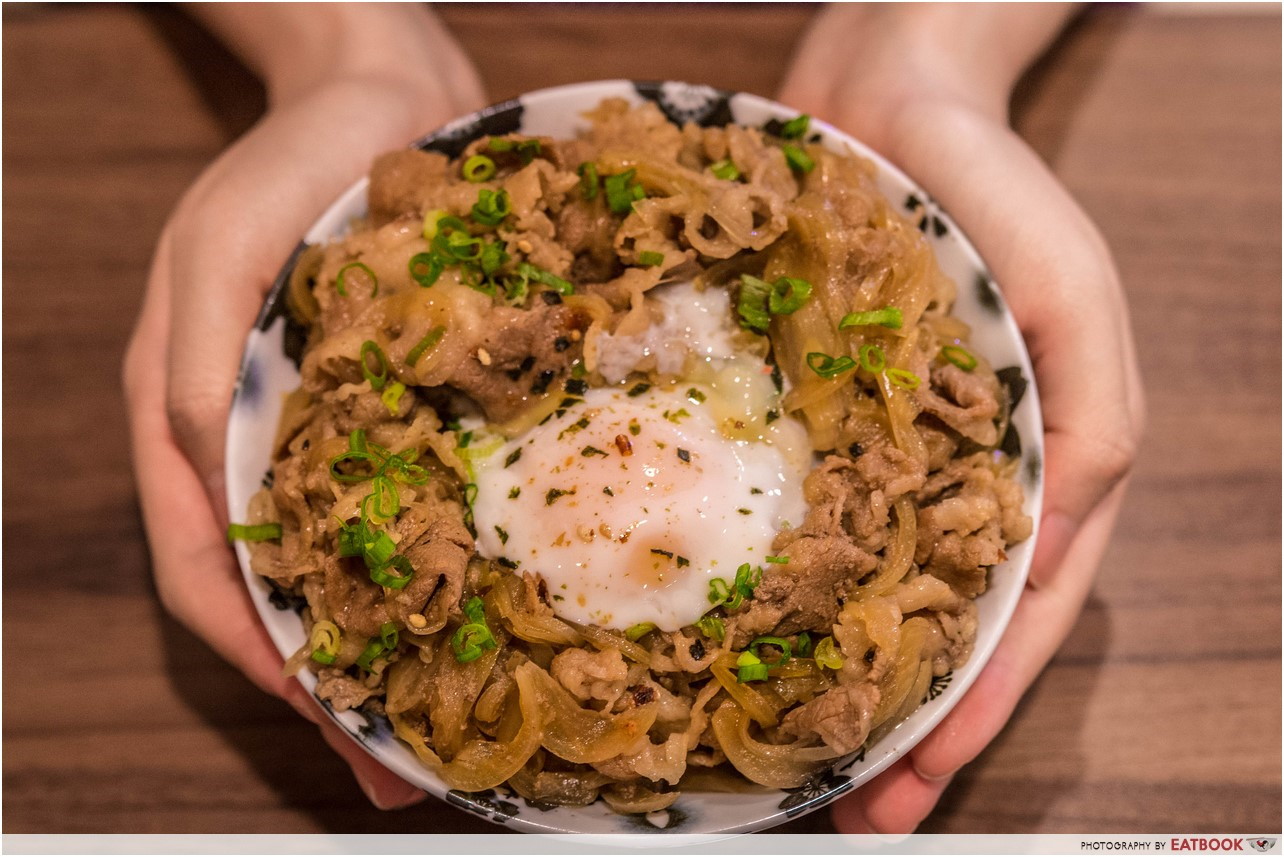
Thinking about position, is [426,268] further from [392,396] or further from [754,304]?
[754,304]

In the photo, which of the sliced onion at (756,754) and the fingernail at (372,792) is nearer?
the sliced onion at (756,754)

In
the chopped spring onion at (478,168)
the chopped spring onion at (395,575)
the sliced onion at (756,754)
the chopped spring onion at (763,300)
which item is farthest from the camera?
the chopped spring onion at (478,168)

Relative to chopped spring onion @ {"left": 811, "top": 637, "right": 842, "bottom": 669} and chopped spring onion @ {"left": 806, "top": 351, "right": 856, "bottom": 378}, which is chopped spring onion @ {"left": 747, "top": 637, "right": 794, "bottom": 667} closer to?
chopped spring onion @ {"left": 811, "top": 637, "right": 842, "bottom": 669}

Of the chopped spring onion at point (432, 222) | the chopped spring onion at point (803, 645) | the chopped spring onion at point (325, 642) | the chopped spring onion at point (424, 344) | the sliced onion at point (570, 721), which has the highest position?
the chopped spring onion at point (432, 222)

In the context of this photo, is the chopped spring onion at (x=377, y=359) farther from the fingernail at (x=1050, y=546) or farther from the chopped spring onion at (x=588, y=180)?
the fingernail at (x=1050, y=546)

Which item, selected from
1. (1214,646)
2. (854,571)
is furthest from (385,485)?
(1214,646)

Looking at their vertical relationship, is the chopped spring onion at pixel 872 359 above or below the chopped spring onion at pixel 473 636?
above

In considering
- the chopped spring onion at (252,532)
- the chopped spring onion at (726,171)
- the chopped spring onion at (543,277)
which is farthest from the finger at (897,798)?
the chopped spring onion at (252,532)

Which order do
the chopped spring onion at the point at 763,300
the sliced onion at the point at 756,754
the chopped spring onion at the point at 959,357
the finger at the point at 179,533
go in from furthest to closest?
the finger at the point at 179,533 → the chopped spring onion at the point at 959,357 → the chopped spring onion at the point at 763,300 → the sliced onion at the point at 756,754
